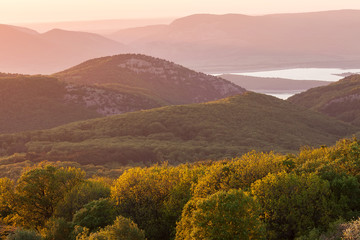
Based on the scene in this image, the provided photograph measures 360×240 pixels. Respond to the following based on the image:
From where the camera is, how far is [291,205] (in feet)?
133

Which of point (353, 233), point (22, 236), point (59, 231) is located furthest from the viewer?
point (59, 231)

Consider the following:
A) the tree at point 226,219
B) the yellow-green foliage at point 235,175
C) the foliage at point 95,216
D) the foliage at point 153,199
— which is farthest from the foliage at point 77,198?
the tree at point 226,219

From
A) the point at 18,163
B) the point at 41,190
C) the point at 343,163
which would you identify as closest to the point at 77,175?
the point at 41,190

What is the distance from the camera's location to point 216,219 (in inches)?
1291

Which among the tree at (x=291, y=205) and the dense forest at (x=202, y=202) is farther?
the tree at (x=291, y=205)

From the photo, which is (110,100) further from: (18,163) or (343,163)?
(343,163)

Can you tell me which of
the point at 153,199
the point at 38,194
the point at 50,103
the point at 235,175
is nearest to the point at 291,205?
the point at 235,175

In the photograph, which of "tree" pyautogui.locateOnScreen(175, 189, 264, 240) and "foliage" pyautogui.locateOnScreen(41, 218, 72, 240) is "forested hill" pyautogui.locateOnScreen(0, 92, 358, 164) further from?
"tree" pyautogui.locateOnScreen(175, 189, 264, 240)

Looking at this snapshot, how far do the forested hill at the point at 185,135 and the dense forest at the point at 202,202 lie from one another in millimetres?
51711

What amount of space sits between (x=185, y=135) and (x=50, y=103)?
71.7 metres

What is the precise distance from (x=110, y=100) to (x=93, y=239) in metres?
158

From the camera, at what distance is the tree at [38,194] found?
51.1m

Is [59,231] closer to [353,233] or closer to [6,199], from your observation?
[6,199]

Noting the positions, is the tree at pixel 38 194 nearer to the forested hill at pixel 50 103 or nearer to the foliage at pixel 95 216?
the foliage at pixel 95 216
